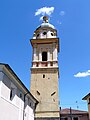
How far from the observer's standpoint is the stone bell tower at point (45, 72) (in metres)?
25.6

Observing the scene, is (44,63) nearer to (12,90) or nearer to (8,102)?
(12,90)

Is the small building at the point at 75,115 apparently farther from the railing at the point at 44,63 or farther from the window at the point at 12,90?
the window at the point at 12,90

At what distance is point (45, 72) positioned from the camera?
28.1 m

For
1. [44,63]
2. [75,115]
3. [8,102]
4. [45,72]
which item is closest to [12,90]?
[8,102]

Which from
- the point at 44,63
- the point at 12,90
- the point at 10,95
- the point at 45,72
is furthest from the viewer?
the point at 44,63

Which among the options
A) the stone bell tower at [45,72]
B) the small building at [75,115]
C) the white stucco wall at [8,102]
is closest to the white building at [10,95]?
the white stucco wall at [8,102]

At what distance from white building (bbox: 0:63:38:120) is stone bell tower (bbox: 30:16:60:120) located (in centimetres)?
807

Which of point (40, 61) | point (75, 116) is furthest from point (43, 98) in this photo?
point (75, 116)

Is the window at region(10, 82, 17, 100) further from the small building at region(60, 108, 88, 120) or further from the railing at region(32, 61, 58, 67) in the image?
the small building at region(60, 108, 88, 120)

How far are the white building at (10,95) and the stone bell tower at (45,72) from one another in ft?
26.5

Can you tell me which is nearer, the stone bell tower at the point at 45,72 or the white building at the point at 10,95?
the white building at the point at 10,95

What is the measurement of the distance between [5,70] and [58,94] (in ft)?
48.2

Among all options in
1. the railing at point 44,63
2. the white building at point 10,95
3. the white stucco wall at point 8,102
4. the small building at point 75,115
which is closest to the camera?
the white stucco wall at point 8,102

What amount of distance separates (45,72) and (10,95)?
13618 millimetres
